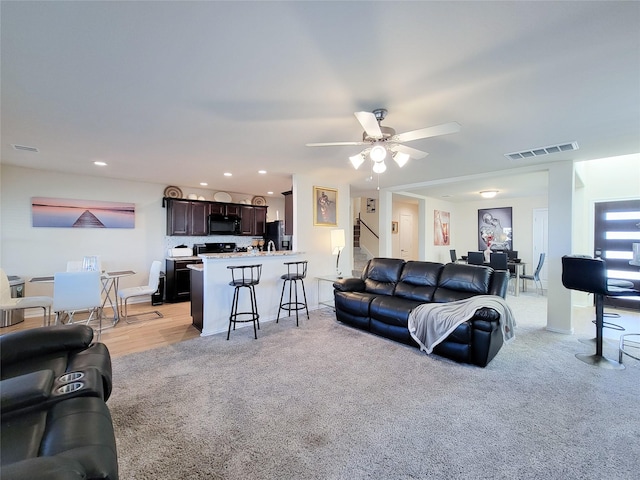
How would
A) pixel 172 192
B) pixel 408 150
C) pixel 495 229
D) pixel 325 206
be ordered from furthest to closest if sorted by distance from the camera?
pixel 495 229 < pixel 172 192 < pixel 325 206 < pixel 408 150

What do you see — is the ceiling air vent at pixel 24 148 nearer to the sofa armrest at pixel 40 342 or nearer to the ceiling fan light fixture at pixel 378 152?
the sofa armrest at pixel 40 342

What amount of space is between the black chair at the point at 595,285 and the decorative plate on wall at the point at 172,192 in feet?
22.2

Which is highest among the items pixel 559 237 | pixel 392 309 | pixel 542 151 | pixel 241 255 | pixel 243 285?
pixel 542 151

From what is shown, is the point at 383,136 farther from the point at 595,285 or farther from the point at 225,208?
the point at 225,208

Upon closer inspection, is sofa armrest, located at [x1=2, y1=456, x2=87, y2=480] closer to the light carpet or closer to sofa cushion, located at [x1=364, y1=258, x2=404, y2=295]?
the light carpet

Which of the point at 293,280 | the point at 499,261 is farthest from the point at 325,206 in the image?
the point at 499,261

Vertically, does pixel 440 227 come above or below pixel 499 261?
above

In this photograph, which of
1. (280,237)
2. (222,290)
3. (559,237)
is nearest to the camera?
(559,237)

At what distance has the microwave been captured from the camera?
20.6ft

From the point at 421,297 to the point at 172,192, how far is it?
5.39m

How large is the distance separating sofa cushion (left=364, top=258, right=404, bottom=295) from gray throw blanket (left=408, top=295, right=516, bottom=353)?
0.90 metres

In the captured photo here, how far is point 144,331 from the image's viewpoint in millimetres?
3996

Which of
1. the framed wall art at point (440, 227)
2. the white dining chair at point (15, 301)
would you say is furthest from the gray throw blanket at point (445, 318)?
the framed wall art at point (440, 227)

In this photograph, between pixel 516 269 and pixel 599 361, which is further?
pixel 516 269
